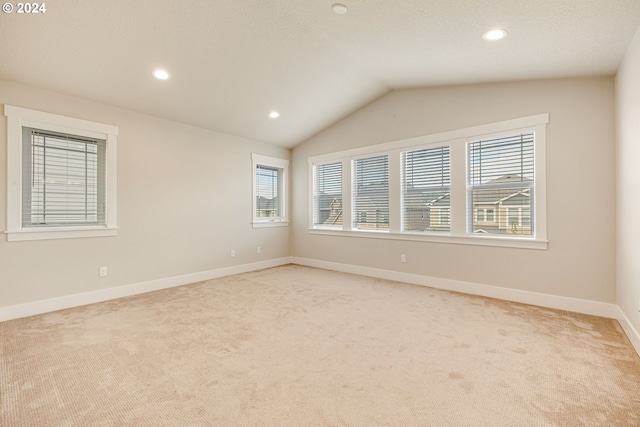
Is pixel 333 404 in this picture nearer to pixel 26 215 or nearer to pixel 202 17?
pixel 202 17

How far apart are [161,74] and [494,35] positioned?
3.51m

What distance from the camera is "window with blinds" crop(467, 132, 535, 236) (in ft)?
12.2

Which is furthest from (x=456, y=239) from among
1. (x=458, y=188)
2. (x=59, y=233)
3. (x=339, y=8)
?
(x=59, y=233)

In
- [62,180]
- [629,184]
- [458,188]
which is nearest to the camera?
[629,184]

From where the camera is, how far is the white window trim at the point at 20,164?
3.24 meters

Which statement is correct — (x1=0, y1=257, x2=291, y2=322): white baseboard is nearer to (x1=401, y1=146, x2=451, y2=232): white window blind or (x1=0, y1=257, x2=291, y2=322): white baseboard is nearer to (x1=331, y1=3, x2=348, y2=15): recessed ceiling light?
(x1=401, y1=146, x2=451, y2=232): white window blind

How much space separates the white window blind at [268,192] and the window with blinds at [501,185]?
3.68 metres

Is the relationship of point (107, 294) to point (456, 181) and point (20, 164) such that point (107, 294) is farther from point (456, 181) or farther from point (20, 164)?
point (456, 181)

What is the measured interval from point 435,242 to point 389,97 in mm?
2449

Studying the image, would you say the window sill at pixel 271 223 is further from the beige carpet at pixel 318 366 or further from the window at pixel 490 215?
the window at pixel 490 215

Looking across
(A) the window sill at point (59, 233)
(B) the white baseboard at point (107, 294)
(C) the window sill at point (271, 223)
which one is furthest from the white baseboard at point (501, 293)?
(A) the window sill at point (59, 233)

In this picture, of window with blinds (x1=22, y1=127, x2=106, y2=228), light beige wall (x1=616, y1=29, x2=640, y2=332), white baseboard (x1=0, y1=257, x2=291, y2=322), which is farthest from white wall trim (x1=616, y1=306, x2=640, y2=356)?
window with blinds (x1=22, y1=127, x2=106, y2=228)

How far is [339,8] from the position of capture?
2.74 m

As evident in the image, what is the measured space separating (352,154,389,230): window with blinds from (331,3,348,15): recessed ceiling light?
2.59 metres
